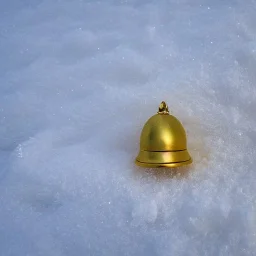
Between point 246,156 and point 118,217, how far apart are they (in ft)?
1.42

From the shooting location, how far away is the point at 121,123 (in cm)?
137

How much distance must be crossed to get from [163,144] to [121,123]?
17cm

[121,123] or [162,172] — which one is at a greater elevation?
[121,123]

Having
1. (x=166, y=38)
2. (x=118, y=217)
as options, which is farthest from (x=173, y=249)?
(x=166, y=38)

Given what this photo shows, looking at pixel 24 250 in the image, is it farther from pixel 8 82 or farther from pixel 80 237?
pixel 8 82

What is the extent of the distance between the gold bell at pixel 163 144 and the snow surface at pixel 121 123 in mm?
53

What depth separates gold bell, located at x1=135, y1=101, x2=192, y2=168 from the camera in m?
1.26

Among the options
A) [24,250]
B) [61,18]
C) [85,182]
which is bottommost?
[24,250]

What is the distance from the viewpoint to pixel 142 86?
140 cm

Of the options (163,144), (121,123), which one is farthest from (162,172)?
(121,123)

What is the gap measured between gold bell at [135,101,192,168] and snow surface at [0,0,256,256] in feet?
0.17

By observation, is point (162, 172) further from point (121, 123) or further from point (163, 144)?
point (121, 123)

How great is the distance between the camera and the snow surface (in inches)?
46.9

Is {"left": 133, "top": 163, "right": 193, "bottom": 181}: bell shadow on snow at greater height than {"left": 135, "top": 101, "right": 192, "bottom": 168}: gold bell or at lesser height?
lesser
